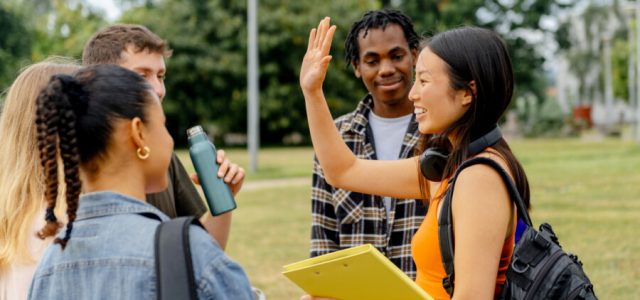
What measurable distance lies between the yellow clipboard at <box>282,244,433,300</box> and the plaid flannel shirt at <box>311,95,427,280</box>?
1.22 meters

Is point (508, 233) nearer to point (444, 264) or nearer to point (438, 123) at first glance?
point (444, 264)

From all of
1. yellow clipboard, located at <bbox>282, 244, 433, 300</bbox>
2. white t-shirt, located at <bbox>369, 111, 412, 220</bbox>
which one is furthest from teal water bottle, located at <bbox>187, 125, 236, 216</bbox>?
white t-shirt, located at <bbox>369, 111, 412, 220</bbox>

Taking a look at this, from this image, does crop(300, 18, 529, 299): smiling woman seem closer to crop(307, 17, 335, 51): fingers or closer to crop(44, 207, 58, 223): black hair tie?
crop(307, 17, 335, 51): fingers

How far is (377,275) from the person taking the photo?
2.15 metres

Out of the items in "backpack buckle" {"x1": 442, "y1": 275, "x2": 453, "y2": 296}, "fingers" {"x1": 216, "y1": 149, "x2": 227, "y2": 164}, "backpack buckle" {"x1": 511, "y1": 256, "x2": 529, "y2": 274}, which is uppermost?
"fingers" {"x1": 216, "y1": 149, "x2": 227, "y2": 164}

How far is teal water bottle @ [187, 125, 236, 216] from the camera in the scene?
7.38 ft

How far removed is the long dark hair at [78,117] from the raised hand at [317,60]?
86 centimetres

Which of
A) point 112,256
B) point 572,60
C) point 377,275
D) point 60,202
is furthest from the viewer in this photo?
point 572,60

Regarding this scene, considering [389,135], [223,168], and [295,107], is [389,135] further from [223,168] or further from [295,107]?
[295,107]

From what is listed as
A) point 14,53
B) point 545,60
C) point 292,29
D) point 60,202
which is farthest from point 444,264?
point 545,60

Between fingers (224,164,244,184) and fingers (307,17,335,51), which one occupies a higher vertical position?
fingers (307,17,335,51)

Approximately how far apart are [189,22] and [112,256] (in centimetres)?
3522

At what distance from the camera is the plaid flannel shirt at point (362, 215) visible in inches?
139

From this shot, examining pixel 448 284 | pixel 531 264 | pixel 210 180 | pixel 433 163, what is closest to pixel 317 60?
pixel 433 163
